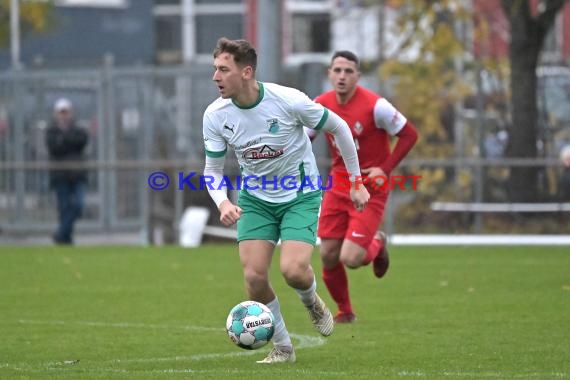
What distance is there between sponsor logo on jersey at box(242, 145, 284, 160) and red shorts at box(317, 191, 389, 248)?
2530mm

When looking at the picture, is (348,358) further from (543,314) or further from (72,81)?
(72,81)

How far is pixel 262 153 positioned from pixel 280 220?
0.49 m

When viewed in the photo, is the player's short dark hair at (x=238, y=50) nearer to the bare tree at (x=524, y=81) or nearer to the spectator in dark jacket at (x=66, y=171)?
the spectator in dark jacket at (x=66, y=171)

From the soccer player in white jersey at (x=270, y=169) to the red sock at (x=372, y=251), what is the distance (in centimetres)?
Answer: 229

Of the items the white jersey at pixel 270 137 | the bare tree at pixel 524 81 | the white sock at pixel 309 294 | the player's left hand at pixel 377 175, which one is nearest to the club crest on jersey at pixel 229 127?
the white jersey at pixel 270 137

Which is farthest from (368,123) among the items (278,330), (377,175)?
(278,330)

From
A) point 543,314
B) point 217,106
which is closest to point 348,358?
point 217,106

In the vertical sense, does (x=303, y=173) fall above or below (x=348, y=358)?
above

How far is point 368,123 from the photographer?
1131 cm

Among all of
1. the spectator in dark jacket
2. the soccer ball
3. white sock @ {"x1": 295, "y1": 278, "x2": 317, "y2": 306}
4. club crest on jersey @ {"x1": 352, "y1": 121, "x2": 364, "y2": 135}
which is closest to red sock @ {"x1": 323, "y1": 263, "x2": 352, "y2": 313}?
club crest on jersey @ {"x1": 352, "y1": 121, "x2": 364, "y2": 135}

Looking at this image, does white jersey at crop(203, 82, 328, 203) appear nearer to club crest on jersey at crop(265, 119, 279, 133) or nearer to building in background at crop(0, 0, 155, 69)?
club crest on jersey at crop(265, 119, 279, 133)

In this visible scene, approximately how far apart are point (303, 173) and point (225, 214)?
2.84 ft

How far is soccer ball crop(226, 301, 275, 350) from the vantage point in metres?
8.28

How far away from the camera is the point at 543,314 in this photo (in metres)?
11.5
